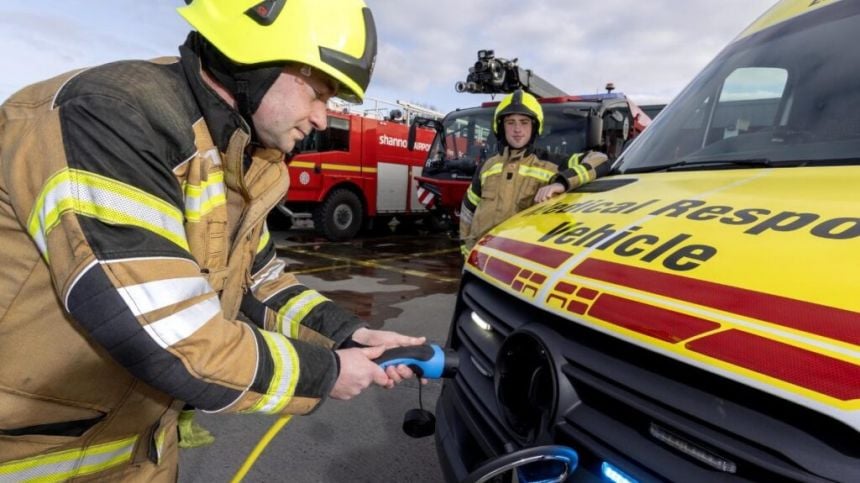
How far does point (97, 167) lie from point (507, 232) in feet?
4.31

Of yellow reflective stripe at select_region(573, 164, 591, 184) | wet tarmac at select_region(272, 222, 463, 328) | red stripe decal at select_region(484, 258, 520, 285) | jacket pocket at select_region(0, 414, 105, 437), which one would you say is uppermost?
yellow reflective stripe at select_region(573, 164, 591, 184)

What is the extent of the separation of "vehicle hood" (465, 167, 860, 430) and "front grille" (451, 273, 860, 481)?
46 millimetres

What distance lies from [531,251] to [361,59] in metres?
0.74

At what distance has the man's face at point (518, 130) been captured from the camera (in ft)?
12.4

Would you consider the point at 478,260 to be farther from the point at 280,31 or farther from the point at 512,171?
the point at 512,171

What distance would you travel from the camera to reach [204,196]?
1.24 meters

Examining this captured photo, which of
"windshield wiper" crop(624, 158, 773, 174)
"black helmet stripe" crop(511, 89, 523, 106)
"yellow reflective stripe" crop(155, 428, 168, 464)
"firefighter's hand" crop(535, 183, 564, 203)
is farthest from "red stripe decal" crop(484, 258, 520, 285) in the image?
"black helmet stripe" crop(511, 89, 523, 106)

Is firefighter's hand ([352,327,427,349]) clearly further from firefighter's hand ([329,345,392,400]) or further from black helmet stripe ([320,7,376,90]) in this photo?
black helmet stripe ([320,7,376,90])

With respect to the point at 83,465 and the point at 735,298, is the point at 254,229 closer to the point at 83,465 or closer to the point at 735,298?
the point at 83,465

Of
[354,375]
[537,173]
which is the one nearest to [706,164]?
[354,375]

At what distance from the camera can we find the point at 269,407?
1.18 meters

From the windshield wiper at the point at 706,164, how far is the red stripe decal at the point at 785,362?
953 mm

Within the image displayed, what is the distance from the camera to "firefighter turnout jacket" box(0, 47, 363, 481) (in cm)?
95

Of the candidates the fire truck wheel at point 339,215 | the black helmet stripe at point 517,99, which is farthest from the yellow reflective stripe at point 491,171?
the fire truck wheel at point 339,215
